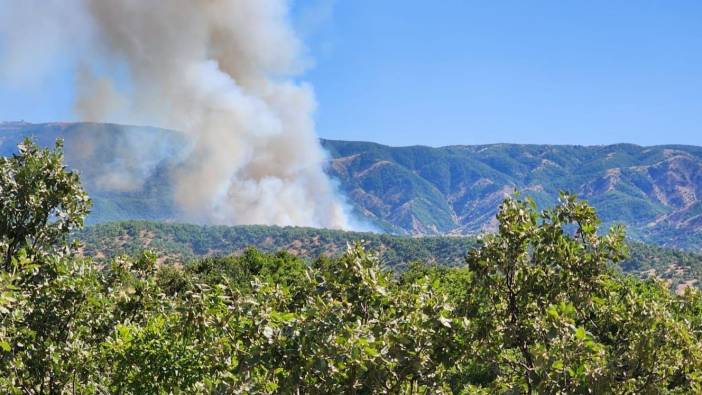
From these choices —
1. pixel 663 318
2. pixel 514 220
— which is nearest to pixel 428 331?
pixel 514 220

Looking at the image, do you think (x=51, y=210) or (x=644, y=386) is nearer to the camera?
(x=644, y=386)

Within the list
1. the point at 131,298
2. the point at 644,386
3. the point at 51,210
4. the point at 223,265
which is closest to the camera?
the point at 644,386

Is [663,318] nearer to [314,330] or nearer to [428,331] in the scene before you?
[428,331]

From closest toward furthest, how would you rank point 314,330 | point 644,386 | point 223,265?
point 314,330
point 644,386
point 223,265

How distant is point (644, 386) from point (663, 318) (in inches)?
37.5

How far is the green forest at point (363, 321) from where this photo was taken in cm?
720

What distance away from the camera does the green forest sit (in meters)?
7.20

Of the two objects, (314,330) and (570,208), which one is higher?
(570,208)

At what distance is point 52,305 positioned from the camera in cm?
1113

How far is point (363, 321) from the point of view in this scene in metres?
8.11

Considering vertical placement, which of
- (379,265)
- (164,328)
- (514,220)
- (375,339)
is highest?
(514,220)

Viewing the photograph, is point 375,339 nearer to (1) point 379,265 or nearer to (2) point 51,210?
(1) point 379,265

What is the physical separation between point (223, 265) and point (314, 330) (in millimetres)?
66224

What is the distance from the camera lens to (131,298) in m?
14.0
